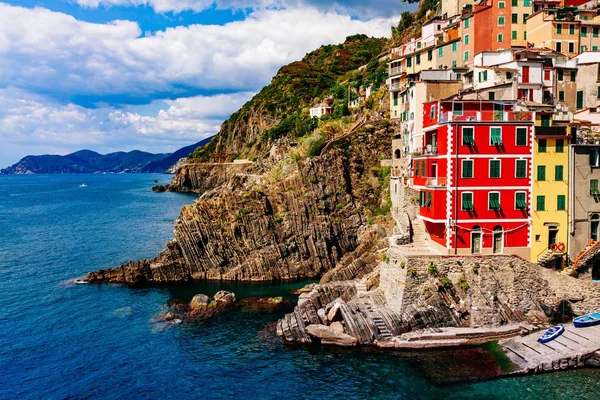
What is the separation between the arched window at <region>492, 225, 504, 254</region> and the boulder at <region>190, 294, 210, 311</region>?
3007 centimetres

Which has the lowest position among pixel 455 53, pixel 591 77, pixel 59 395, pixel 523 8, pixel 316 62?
pixel 59 395

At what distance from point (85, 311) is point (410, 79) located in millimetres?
52614

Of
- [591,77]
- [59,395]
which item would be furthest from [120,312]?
[591,77]

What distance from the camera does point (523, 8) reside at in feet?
233

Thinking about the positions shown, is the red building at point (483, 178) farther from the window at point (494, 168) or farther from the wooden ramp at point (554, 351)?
the wooden ramp at point (554, 351)

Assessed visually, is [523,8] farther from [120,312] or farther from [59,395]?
[59,395]

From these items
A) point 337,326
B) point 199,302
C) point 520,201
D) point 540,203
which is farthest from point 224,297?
point 540,203

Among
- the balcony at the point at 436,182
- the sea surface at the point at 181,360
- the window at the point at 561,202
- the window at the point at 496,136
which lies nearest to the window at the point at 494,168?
the window at the point at 496,136

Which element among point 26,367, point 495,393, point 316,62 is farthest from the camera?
point 316,62

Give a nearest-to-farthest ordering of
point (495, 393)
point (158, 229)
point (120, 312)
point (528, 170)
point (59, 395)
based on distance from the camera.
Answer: point (495, 393) < point (59, 395) < point (528, 170) < point (120, 312) < point (158, 229)

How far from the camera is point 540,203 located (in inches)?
1719

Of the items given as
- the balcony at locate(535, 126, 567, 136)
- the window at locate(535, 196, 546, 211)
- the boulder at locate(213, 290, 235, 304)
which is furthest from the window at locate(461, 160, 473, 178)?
the boulder at locate(213, 290, 235, 304)

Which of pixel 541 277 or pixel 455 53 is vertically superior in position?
pixel 455 53

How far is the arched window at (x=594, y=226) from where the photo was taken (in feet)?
145
